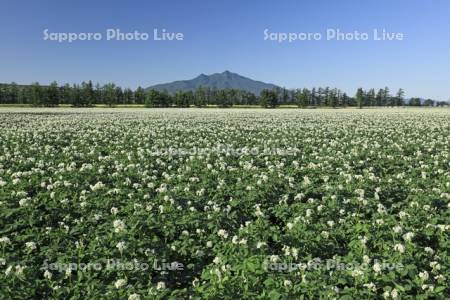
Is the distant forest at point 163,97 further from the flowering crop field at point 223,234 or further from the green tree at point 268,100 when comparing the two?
the flowering crop field at point 223,234

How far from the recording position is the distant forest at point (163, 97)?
13225cm

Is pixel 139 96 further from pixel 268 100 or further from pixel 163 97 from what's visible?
pixel 268 100

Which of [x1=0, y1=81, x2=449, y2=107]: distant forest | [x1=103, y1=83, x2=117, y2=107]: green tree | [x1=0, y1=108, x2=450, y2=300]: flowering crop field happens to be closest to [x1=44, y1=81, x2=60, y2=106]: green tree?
[x1=0, y1=81, x2=449, y2=107]: distant forest

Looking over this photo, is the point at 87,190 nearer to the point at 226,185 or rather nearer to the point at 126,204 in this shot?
the point at 126,204

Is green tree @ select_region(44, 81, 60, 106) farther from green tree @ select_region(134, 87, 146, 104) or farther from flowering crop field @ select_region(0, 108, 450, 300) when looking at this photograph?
flowering crop field @ select_region(0, 108, 450, 300)

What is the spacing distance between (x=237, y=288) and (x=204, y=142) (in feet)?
49.7

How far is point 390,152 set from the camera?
16969 mm

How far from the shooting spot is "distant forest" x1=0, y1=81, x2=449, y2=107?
132 metres

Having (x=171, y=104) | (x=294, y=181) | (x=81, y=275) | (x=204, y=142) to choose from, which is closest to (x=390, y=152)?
(x=294, y=181)

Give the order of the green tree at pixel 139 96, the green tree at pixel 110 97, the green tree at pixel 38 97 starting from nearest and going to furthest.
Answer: the green tree at pixel 38 97 → the green tree at pixel 110 97 → the green tree at pixel 139 96

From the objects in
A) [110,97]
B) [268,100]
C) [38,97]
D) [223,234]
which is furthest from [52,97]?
[223,234]

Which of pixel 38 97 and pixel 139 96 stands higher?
pixel 139 96

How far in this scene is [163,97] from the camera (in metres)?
147

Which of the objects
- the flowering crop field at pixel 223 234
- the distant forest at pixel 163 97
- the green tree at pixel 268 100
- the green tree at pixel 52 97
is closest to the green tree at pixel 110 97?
the distant forest at pixel 163 97
